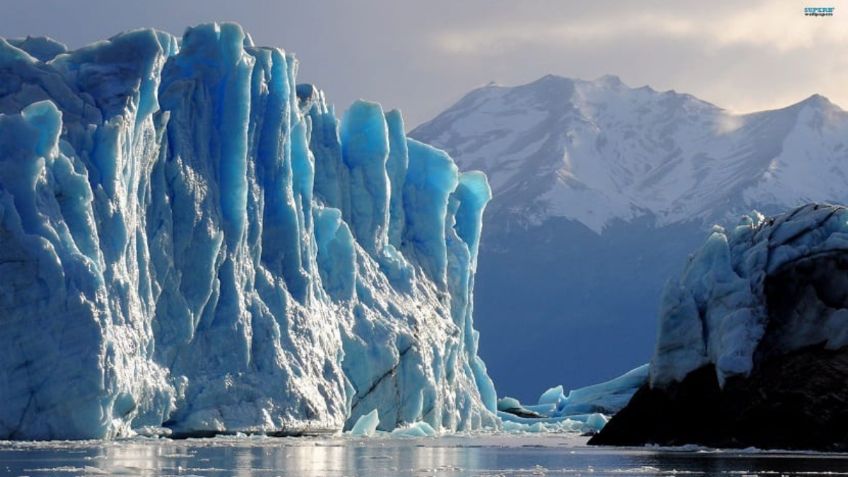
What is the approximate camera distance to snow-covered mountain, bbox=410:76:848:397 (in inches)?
4092

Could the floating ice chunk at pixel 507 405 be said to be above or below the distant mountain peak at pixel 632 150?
below

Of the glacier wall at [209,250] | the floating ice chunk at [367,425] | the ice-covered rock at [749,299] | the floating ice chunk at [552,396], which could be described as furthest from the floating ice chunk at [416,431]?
the floating ice chunk at [552,396]

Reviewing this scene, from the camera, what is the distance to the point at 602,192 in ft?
376

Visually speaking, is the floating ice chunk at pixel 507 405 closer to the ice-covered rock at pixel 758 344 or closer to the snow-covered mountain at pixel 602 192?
the ice-covered rock at pixel 758 344

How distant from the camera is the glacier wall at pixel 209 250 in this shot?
28406mm

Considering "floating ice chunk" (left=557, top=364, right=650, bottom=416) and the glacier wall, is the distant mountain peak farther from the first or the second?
the glacier wall

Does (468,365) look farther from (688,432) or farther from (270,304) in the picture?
(688,432)

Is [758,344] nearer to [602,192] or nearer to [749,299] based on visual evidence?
[749,299]

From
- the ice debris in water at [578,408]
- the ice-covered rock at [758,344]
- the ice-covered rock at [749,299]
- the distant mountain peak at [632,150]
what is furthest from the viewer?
the distant mountain peak at [632,150]

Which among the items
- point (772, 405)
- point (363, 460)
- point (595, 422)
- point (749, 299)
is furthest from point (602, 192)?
point (363, 460)

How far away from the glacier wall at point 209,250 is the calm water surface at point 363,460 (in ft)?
5.05

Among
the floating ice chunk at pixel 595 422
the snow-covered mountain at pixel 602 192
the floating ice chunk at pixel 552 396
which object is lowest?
the floating ice chunk at pixel 595 422

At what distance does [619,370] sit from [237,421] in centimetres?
7216

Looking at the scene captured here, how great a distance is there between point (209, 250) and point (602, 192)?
8285 centimetres
